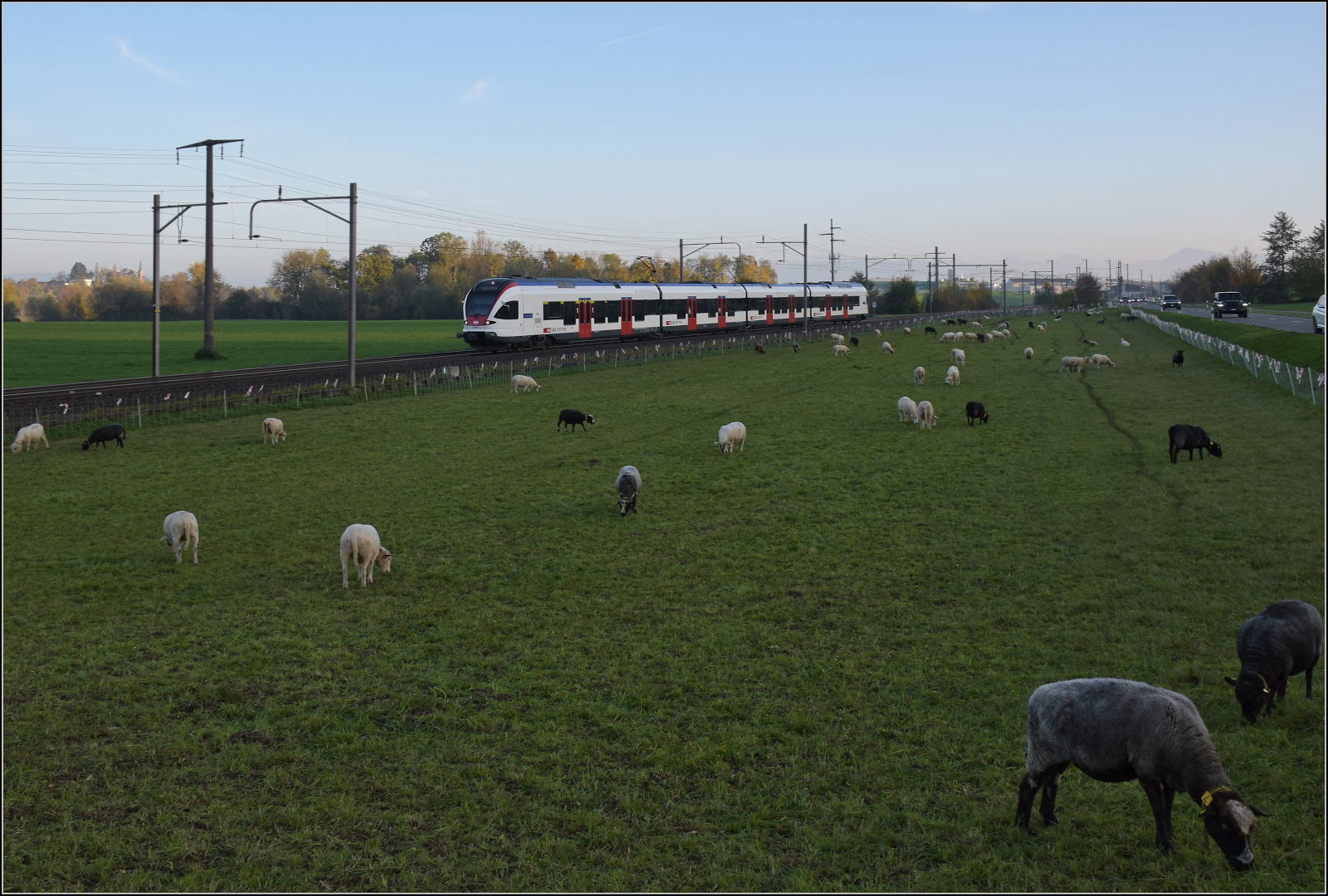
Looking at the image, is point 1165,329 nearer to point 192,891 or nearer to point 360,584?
point 360,584

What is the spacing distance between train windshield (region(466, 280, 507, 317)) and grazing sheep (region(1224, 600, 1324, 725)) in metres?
45.0

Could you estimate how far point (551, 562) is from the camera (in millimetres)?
15266

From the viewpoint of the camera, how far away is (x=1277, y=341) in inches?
1705

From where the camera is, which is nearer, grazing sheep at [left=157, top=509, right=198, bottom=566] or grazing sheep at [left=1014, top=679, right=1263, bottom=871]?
grazing sheep at [left=1014, top=679, right=1263, bottom=871]

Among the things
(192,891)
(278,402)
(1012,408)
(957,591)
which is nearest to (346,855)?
(192,891)

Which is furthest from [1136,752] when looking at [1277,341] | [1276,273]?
[1276,273]

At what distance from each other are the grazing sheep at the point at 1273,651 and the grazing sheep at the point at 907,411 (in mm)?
20183

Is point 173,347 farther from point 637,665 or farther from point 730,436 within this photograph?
point 637,665

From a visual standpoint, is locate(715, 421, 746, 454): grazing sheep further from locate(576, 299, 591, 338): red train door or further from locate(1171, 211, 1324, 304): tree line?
locate(1171, 211, 1324, 304): tree line

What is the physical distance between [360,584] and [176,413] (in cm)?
2243

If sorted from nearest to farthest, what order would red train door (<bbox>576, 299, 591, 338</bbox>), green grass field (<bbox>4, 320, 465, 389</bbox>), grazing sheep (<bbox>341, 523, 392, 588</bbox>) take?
grazing sheep (<bbox>341, 523, 392, 588</bbox>) < green grass field (<bbox>4, 320, 465, 389</bbox>) < red train door (<bbox>576, 299, 591, 338</bbox>)

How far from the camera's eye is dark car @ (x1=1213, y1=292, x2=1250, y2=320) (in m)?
73.6

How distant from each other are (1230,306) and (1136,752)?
8239 cm

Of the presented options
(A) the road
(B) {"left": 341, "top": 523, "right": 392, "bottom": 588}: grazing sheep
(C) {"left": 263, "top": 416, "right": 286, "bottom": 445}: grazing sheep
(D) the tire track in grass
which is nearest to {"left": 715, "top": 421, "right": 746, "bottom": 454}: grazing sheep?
(D) the tire track in grass
